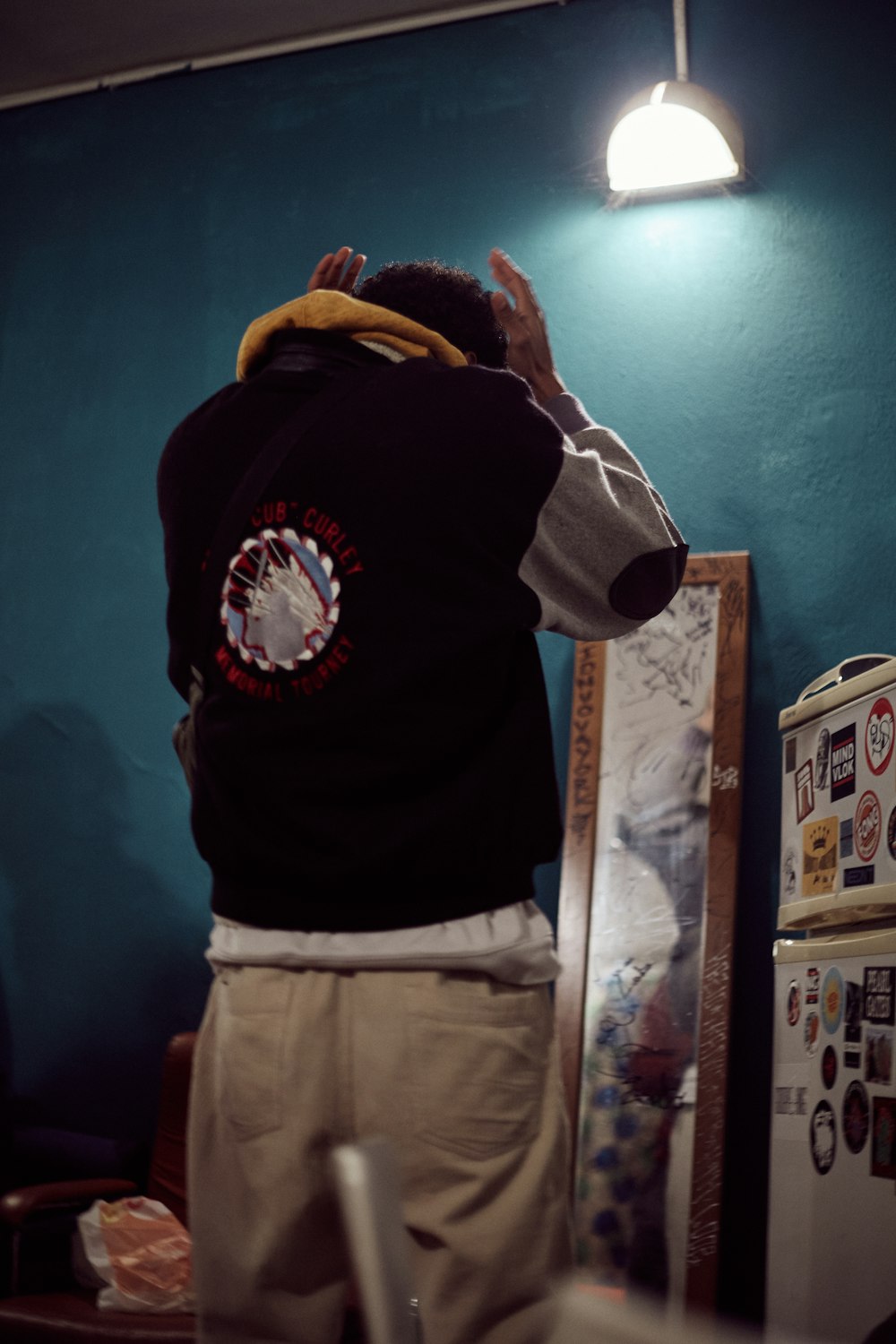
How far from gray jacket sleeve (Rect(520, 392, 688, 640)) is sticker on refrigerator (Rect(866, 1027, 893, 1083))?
1039 mm

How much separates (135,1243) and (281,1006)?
1551mm

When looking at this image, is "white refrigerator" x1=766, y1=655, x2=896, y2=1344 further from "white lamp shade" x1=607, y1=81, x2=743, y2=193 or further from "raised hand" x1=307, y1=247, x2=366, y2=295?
"white lamp shade" x1=607, y1=81, x2=743, y2=193

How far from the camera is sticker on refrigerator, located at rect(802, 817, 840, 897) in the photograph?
2141 mm

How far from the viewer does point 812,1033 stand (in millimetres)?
2090

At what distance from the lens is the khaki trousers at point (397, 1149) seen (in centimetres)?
96

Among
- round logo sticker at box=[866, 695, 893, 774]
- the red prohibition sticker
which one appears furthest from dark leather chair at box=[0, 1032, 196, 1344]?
round logo sticker at box=[866, 695, 893, 774]

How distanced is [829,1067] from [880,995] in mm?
198

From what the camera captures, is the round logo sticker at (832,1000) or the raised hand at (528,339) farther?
the round logo sticker at (832,1000)

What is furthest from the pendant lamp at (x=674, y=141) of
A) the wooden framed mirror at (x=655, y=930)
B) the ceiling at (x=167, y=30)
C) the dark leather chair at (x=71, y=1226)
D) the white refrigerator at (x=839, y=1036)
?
the dark leather chair at (x=71, y=1226)

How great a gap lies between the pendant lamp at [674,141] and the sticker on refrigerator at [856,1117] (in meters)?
→ 2.06

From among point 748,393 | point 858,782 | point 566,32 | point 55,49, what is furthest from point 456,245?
point 858,782

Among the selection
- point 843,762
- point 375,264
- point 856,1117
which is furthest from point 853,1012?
point 375,264

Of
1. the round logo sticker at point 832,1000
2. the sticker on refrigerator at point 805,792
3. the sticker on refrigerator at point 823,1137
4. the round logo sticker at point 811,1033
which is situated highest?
the sticker on refrigerator at point 805,792

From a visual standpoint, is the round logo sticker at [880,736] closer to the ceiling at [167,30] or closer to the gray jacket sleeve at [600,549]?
the gray jacket sleeve at [600,549]
